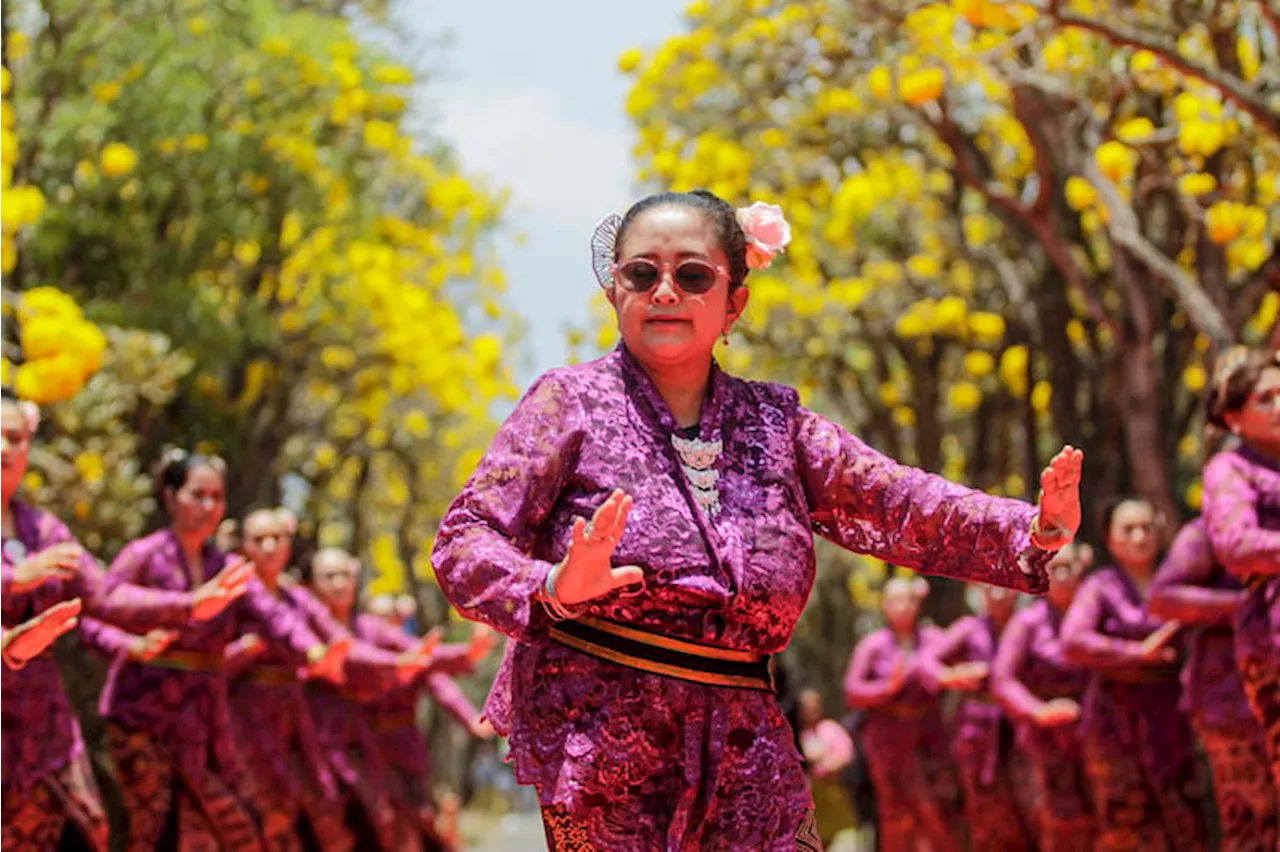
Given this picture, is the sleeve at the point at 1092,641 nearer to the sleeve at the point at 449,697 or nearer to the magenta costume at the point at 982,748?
the magenta costume at the point at 982,748

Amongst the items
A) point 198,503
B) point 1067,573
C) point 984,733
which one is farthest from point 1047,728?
point 198,503

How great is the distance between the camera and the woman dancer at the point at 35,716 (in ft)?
25.5

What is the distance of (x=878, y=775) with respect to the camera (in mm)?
14766

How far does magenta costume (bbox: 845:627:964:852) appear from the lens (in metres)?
14.5

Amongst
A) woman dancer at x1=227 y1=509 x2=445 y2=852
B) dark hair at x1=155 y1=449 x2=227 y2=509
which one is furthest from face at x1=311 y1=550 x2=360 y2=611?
dark hair at x1=155 y1=449 x2=227 y2=509

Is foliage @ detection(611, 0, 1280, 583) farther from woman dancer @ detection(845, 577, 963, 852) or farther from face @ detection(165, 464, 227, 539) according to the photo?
face @ detection(165, 464, 227, 539)

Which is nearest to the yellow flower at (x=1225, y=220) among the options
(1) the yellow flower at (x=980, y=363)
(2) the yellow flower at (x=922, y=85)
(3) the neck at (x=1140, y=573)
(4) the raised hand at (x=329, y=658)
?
(2) the yellow flower at (x=922, y=85)

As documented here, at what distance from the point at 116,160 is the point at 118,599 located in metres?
8.19

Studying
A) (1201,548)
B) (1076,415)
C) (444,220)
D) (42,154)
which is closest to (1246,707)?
(1201,548)

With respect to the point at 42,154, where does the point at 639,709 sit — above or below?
below

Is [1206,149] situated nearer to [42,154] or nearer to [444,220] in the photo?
[42,154]

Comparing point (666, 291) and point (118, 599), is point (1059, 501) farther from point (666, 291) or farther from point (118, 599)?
point (118, 599)

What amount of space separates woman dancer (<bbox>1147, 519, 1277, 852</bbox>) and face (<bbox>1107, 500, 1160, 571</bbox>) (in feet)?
5.03

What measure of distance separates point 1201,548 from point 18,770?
4.34m
